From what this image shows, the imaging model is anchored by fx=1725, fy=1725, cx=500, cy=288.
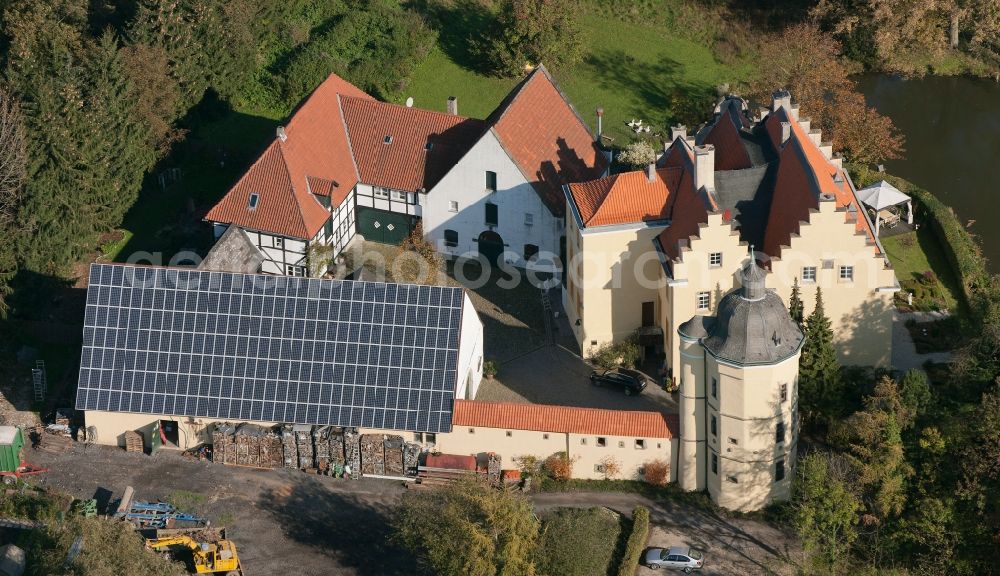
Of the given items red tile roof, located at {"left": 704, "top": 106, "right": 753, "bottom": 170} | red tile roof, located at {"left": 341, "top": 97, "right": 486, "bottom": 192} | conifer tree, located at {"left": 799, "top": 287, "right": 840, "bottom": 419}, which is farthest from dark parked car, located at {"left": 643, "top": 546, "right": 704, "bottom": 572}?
red tile roof, located at {"left": 341, "top": 97, "right": 486, "bottom": 192}

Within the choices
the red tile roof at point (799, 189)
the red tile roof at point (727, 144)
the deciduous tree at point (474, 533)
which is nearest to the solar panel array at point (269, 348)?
the deciduous tree at point (474, 533)

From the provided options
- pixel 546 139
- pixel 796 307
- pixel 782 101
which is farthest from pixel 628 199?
pixel 782 101

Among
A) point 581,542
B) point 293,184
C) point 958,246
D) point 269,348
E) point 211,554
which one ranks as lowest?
point 211,554

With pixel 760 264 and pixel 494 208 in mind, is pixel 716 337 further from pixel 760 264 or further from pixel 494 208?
pixel 494 208

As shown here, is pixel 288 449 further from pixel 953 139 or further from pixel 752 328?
pixel 953 139

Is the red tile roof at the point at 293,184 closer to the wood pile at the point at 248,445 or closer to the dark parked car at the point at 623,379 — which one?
the wood pile at the point at 248,445

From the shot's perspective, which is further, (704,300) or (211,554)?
(704,300)

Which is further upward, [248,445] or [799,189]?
[799,189]
